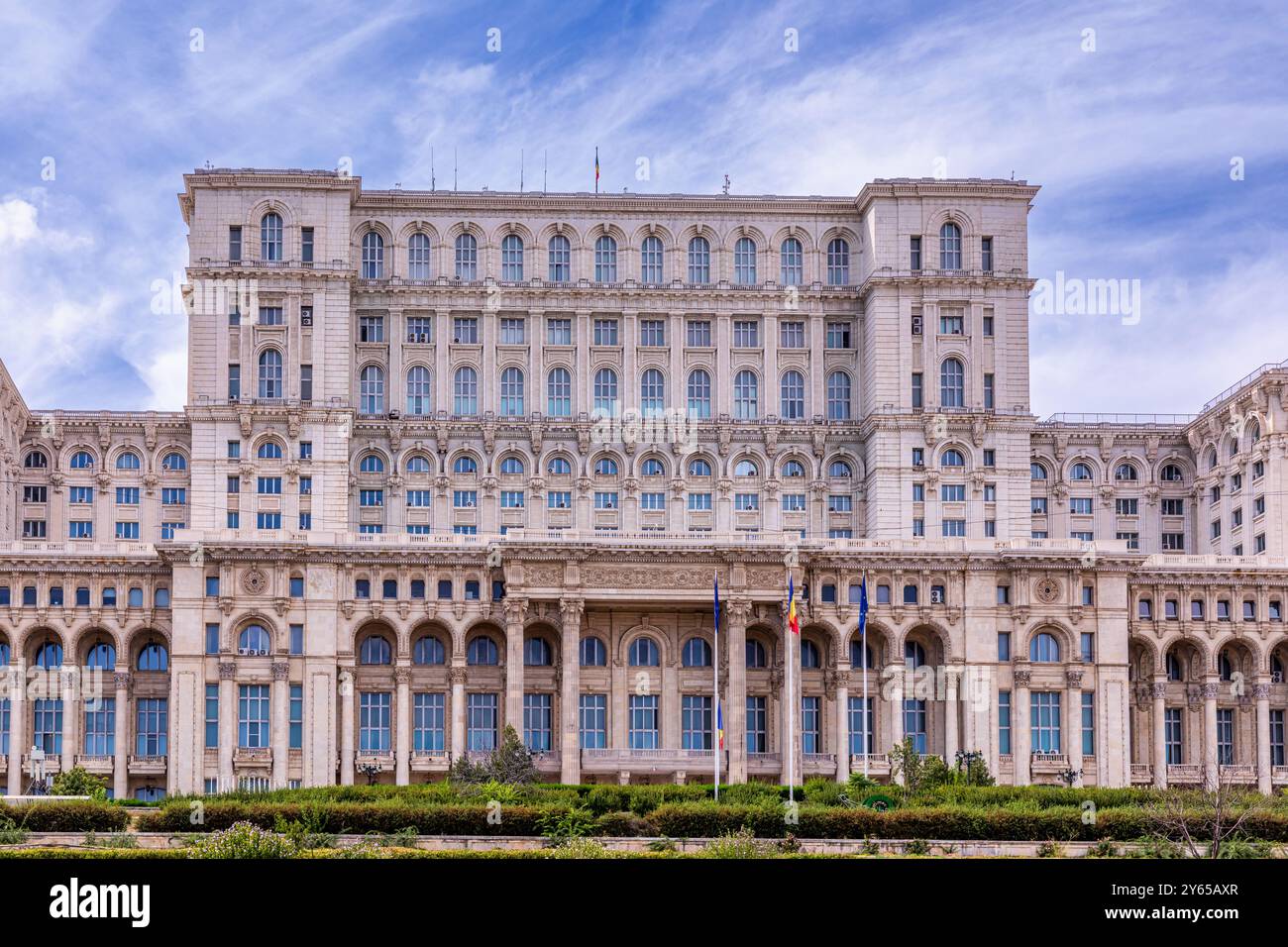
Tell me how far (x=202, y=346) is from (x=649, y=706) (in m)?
37.1

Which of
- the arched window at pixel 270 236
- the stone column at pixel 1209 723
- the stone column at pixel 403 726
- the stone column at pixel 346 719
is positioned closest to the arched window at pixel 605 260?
the arched window at pixel 270 236

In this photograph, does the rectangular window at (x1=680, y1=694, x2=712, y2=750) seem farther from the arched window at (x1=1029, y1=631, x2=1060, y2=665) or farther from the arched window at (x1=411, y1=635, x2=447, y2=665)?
the arched window at (x1=1029, y1=631, x2=1060, y2=665)

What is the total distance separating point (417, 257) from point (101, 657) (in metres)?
33.5

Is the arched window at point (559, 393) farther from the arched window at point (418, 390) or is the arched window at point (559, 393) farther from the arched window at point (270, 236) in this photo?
the arched window at point (270, 236)

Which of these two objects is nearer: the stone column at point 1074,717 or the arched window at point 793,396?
the stone column at point 1074,717

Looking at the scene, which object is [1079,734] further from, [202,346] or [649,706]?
[202,346]

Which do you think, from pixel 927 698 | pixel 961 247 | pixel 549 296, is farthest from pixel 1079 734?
pixel 549 296

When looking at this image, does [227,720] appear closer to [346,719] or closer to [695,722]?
[346,719]

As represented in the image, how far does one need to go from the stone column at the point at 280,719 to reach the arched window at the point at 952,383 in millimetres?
45558

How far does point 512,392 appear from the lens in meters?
123

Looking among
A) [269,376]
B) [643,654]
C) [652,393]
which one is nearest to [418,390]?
[269,376]

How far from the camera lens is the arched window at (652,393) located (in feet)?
404

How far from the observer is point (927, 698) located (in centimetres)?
10944

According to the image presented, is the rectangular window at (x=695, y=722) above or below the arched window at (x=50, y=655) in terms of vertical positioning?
below
